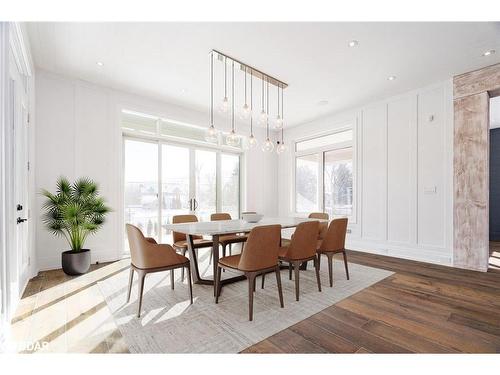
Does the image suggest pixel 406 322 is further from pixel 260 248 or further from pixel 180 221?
pixel 180 221

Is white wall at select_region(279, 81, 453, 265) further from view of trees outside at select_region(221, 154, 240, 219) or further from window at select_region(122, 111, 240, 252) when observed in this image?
window at select_region(122, 111, 240, 252)

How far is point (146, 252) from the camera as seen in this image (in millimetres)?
2334

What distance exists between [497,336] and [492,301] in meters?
0.91

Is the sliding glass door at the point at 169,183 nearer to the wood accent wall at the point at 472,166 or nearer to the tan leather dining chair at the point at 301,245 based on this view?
the tan leather dining chair at the point at 301,245

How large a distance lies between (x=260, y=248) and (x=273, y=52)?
2.51 metres

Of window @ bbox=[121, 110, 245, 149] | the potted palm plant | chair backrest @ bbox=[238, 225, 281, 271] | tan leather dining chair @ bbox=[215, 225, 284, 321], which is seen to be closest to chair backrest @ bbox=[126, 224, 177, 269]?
tan leather dining chair @ bbox=[215, 225, 284, 321]

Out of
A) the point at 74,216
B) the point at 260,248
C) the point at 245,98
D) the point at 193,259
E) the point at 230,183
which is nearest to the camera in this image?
the point at 260,248

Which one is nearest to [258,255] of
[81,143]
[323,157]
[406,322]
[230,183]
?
[406,322]

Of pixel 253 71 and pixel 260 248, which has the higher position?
pixel 253 71

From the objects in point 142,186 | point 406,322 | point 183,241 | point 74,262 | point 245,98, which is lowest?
point 406,322

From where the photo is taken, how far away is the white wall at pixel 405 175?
414 cm

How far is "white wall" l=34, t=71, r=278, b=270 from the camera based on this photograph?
3.72m

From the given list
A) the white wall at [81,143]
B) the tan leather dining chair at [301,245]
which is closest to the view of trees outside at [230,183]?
the white wall at [81,143]
